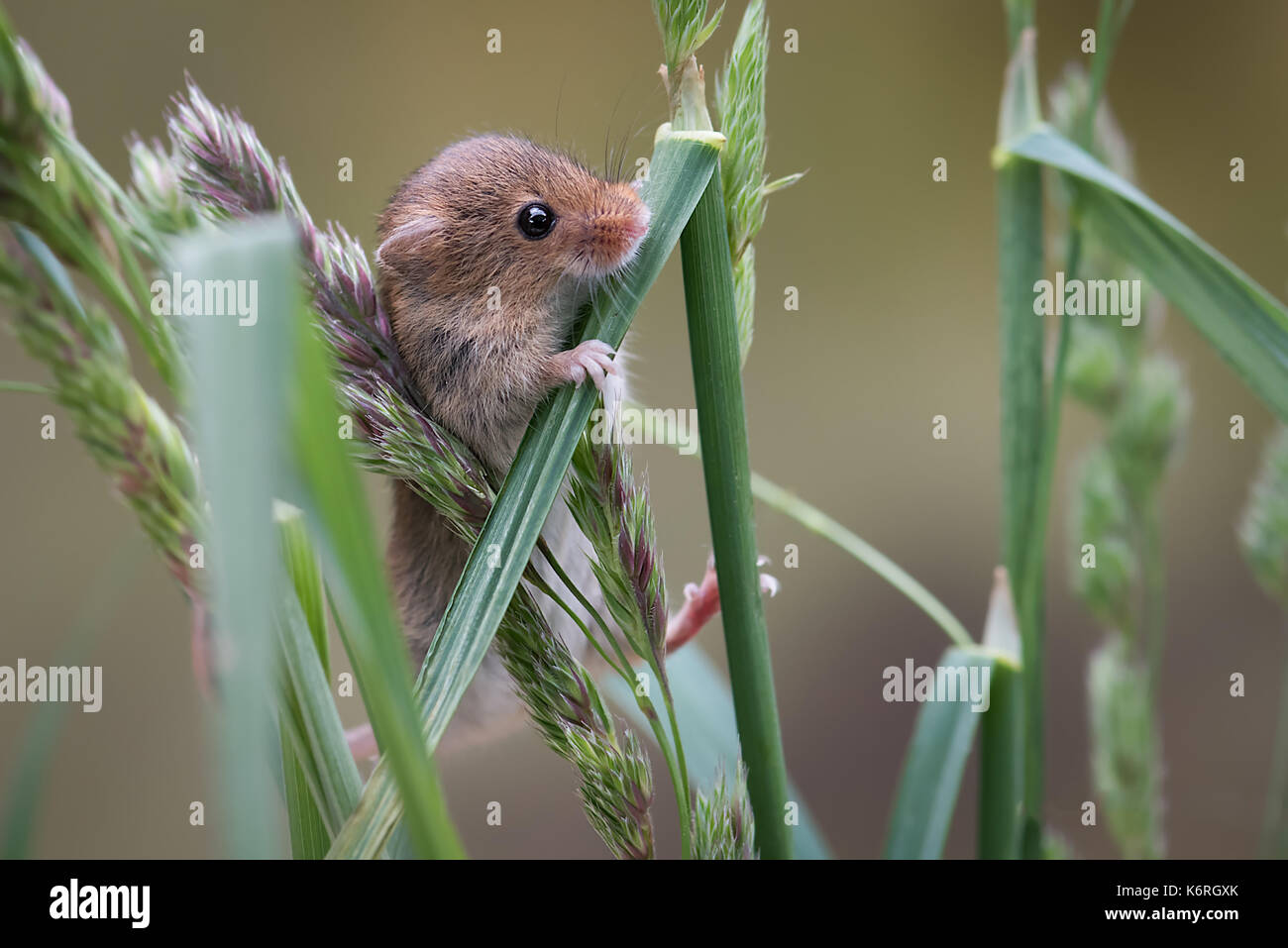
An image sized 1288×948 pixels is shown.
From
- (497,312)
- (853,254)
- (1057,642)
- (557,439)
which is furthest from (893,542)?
(557,439)

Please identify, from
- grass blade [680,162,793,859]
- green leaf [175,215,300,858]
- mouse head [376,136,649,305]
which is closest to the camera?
green leaf [175,215,300,858]

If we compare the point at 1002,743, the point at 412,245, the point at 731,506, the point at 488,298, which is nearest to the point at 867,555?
the point at 1002,743

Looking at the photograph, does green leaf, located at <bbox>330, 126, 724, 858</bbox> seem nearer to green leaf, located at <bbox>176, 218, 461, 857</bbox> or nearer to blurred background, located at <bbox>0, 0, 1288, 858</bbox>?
green leaf, located at <bbox>176, 218, 461, 857</bbox>

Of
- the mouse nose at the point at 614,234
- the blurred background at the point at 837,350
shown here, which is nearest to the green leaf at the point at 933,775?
the mouse nose at the point at 614,234

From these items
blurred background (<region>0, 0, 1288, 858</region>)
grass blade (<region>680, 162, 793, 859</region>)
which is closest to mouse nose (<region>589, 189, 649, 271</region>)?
grass blade (<region>680, 162, 793, 859</region>)

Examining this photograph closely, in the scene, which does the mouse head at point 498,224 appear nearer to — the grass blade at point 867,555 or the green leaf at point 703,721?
Result: the grass blade at point 867,555

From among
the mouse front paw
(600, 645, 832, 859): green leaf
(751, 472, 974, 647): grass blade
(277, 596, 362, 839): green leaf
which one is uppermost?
the mouse front paw

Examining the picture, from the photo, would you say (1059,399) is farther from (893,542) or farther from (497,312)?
(893,542)
